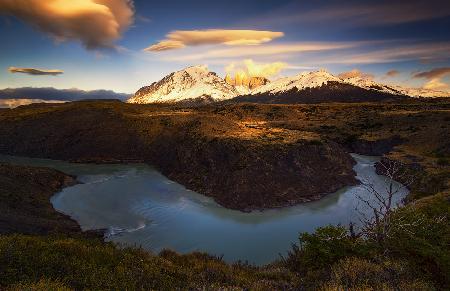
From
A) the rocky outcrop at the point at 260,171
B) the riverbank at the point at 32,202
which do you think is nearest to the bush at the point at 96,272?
the riverbank at the point at 32,202

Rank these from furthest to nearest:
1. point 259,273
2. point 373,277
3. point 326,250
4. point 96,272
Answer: point 326,250, point 259,273, point 373,277, point 96,272

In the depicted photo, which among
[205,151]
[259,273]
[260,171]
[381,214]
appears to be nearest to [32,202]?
[205,151]

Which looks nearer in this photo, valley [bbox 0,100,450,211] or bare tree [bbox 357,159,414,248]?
bare tree [bbox 357,159,414,248]

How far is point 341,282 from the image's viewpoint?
44.9 feet

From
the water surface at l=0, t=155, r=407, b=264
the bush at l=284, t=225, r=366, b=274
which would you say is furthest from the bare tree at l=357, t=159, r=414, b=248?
the water surface at l=0, t=155, r=407, b=264

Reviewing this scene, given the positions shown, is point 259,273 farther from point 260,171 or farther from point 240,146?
point 240,146

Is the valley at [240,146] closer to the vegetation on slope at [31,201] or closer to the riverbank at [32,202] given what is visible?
the riverbank at [32,202]

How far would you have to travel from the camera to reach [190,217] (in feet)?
127

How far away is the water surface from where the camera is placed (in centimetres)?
3241

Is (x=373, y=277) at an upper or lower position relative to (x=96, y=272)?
lower

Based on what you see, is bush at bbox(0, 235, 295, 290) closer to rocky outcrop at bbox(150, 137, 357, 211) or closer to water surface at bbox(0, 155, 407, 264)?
water surface at bbox(0, 155, 407, 264)

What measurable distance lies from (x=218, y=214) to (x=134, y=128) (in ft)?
158

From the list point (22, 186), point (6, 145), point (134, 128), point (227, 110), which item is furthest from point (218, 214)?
point (227, 110)

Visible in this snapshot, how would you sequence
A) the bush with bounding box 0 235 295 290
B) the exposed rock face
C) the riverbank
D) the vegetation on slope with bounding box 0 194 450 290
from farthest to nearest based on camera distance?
the exposed rock face
the riverbank
the vegetation on slope with bounding box 0 194 450 290
the bush with bounding box 0 235 295 290
